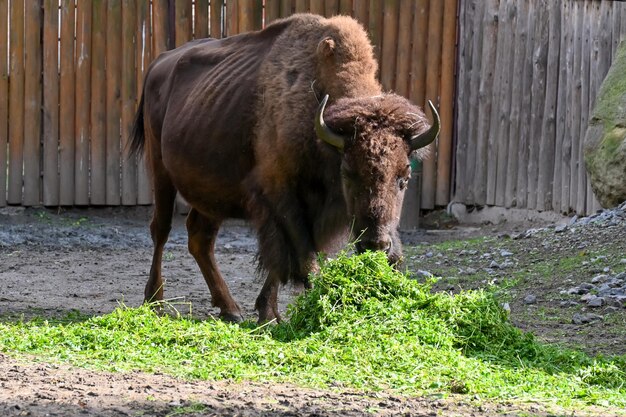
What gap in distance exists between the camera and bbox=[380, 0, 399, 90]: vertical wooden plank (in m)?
14.3

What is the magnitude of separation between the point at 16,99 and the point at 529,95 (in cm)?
603

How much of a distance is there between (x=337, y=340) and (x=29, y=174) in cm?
814

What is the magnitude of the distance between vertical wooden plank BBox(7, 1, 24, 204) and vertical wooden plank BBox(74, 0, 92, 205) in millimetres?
653

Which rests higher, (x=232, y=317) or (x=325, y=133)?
(x=325, y=133)

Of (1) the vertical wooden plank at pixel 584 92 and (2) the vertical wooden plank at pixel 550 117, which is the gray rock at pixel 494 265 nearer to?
(1) the vertical wooden plank at pixel 584 92

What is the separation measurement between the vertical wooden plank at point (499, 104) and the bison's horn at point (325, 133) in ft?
21.9

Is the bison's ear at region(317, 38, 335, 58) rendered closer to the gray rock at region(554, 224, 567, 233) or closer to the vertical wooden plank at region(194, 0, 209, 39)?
the gray rock at region(554, 224, 567, 233)

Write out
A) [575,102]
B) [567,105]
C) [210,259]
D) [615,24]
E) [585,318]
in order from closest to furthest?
1. [585,318]
2. [210,259]
3. [615,24]
4. [575,102]
5. [567,105]

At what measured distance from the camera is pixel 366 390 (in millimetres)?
5398

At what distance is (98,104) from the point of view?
13.6 m

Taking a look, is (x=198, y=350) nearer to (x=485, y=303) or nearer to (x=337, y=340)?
(x=337, y=340)

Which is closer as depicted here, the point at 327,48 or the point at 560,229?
the point at 327,48

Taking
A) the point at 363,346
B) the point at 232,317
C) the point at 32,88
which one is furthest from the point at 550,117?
the point at 363,346

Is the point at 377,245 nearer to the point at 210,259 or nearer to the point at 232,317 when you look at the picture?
the point at 232,317
